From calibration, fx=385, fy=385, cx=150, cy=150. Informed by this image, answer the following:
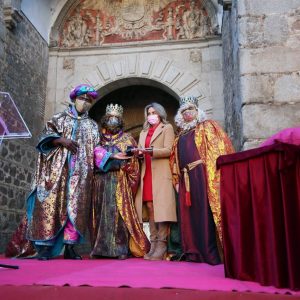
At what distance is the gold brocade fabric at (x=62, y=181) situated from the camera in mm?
Answer: 3748

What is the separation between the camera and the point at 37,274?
2404 millimetres

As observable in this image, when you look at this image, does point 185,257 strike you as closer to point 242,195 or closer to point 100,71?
point 242,195

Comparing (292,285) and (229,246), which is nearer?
(292,285)

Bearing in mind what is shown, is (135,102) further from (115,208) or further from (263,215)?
(263,215)

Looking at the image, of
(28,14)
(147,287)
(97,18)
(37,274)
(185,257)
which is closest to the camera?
(147,287)

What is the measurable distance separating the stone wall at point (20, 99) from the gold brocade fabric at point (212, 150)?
3667 mm

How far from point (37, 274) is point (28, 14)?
616cm

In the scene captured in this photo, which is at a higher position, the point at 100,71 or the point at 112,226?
the point at 100,71

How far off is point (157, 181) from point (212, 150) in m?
0.65

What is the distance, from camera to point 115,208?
13.5 feet

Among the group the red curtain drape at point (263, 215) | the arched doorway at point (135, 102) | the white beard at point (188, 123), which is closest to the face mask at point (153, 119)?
the white beard at point (188, 123)

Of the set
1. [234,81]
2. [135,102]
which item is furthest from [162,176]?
[135,102]

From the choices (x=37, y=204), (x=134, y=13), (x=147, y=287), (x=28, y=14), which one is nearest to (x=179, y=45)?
(x=134, y=13)

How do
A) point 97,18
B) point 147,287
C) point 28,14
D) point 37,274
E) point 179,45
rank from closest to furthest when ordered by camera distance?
1. point 147,287
2. point 37,274
3. point 28,14
4. point 179,45
5. point 97,18
